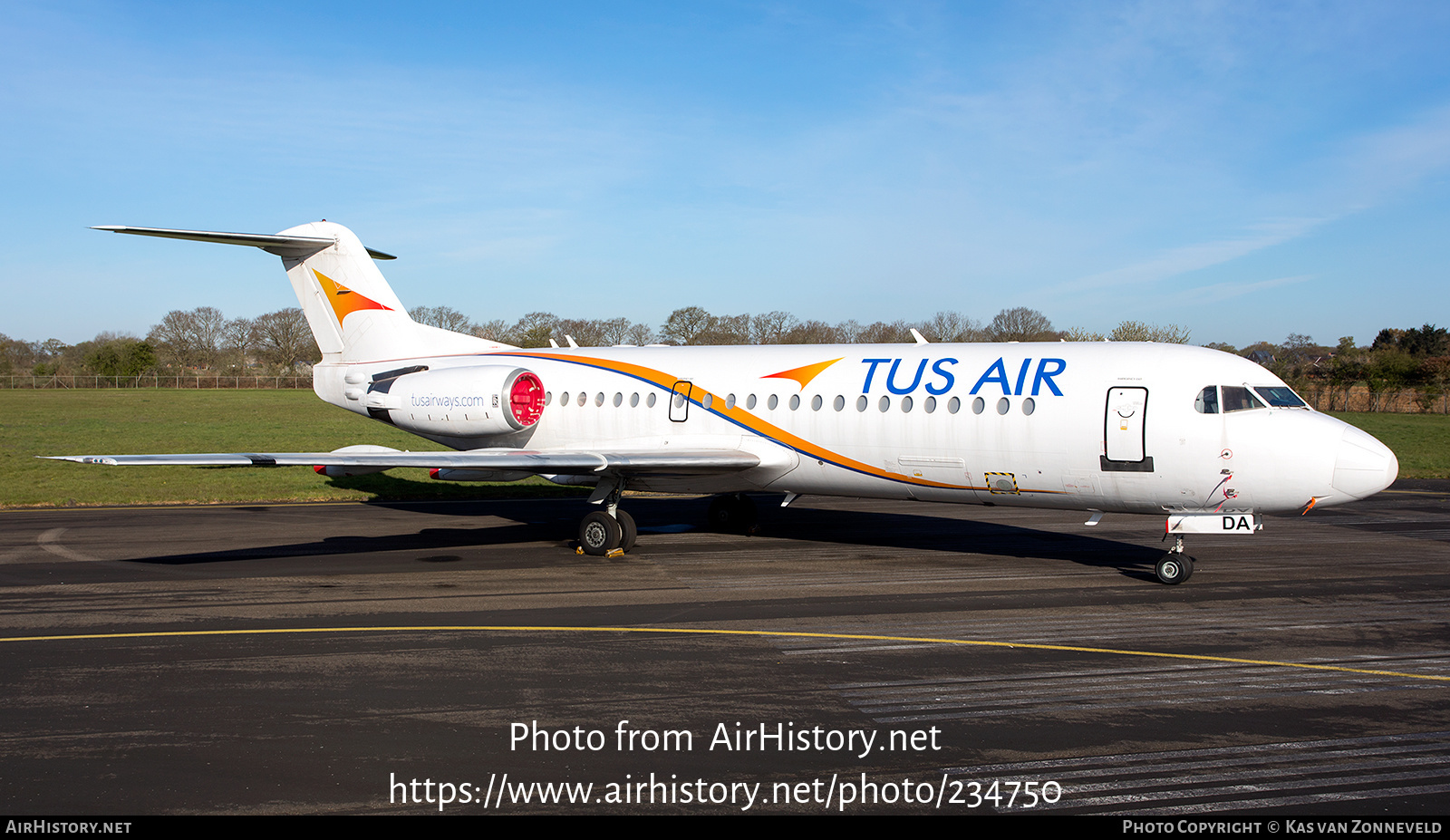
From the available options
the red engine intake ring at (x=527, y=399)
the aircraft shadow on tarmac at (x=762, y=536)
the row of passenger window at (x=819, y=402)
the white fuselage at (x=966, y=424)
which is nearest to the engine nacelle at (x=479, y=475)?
the aircraft shadow on tarmac at (x=762, y=536)

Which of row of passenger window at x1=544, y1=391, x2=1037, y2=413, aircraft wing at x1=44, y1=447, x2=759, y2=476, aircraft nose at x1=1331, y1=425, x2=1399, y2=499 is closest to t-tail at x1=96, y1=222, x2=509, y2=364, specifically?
row of passenger window at x1=544, y1=391, x2=1037, y2=413

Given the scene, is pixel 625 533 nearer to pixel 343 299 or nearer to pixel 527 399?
pixel 527 399

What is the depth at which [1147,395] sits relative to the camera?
44.9ft

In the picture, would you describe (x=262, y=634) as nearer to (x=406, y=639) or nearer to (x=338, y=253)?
(x=406, y=639)

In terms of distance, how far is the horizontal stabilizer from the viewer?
16359mm

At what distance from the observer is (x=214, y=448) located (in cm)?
3378

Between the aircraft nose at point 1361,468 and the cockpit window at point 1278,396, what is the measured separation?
85 centimetres

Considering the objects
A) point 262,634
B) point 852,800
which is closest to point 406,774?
point 852,800

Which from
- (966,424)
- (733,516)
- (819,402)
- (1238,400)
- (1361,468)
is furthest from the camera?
(733,516)

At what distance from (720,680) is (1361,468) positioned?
30.4 feet

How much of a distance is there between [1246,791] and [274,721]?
7.51 metres

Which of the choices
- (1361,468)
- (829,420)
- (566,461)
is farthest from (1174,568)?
(566,461)

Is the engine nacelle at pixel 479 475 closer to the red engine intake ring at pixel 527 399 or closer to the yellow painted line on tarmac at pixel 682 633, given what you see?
the red engine intake ring at pixel 527 399

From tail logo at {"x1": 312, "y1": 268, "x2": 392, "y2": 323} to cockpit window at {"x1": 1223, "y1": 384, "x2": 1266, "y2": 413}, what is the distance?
52.8 feet
